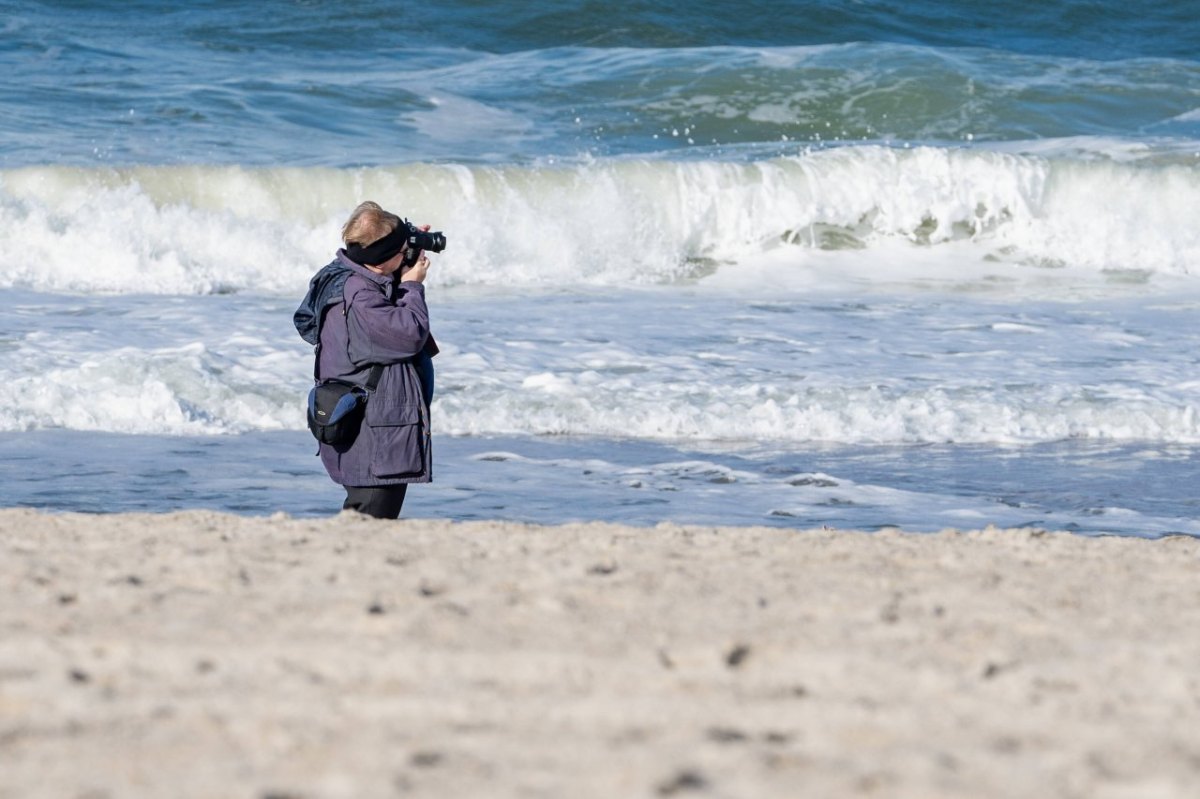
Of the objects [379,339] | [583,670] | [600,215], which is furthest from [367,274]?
[600,215]

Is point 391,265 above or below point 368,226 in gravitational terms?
below

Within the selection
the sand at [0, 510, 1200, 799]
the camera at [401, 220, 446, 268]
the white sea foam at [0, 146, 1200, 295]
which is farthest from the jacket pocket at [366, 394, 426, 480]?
the white sea foam at [0, 146, 1200, 295]

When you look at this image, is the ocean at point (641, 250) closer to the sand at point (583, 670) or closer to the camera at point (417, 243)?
the camera at point (417, 243)

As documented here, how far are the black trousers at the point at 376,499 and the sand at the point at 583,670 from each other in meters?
0.61

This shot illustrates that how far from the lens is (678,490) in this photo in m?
6.56

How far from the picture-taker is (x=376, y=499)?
15.7ft

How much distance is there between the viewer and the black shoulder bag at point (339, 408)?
4570 mm

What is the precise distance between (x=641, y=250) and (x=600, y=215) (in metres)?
0.66

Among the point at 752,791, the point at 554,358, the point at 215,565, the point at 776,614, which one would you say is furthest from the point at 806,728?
the point at 554,358

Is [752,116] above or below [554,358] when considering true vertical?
above

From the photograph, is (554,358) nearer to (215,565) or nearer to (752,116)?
(215,565)

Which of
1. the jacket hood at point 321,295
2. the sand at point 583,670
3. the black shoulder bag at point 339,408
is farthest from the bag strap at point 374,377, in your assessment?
the sand at point 583,670

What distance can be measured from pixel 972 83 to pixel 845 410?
15.2 m

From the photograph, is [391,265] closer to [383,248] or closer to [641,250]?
[383,248]
